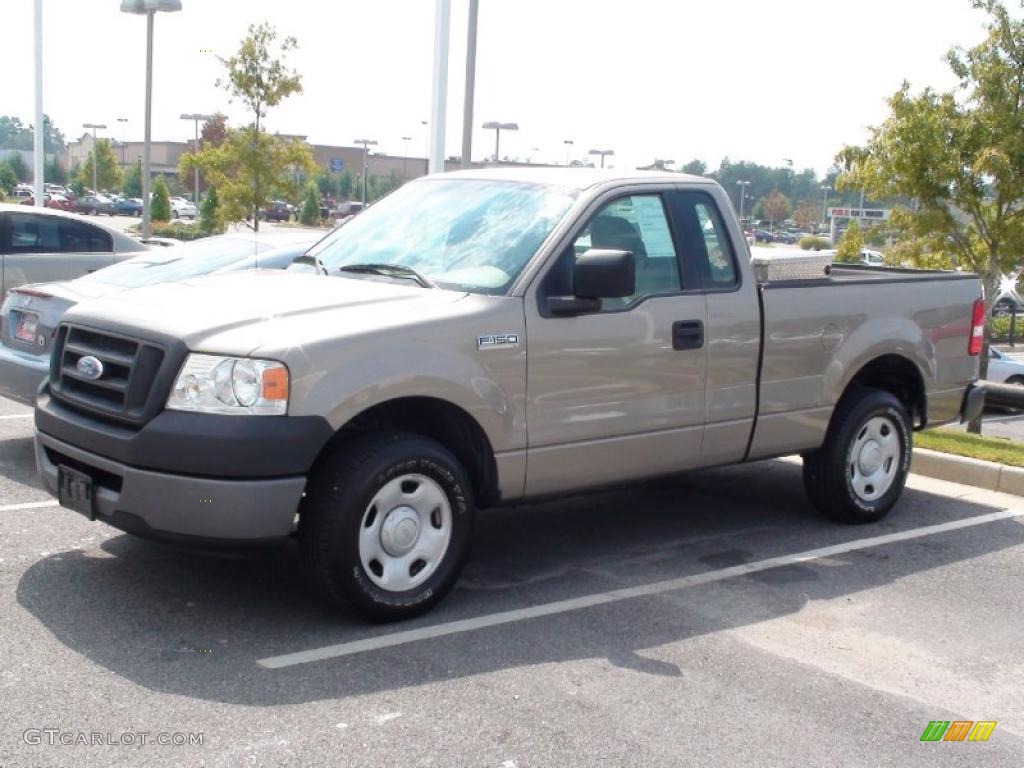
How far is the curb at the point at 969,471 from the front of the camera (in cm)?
869

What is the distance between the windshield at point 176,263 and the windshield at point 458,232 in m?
2.82

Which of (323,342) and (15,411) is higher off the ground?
(323,342)

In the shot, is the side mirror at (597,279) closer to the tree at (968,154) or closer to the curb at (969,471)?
the curb at (969,471)

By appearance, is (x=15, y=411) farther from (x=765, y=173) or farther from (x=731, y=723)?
(x=765, y=173)

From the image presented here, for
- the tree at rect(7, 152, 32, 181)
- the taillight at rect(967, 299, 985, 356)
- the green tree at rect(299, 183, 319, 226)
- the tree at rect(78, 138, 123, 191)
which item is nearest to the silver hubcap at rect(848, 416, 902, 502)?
the taillight at rect(967, 299, 985, 356)

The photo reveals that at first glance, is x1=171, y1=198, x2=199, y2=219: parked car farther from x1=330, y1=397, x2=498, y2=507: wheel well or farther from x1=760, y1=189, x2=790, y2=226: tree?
x1=330, y1=397, x2=498, y2=507: wheel well

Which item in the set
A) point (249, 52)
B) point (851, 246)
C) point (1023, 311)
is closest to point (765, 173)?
point (1023, 311)

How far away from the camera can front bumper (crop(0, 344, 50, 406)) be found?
775cm

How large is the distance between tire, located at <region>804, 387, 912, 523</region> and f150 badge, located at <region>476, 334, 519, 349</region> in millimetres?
2567

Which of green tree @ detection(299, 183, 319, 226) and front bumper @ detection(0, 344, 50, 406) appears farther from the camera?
green tree @ detection(299, 183, 319, 226)

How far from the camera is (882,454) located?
7.62 m

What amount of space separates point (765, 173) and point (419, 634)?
70.7m

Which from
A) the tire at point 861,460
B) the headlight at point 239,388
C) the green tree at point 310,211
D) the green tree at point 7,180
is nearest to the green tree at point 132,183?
the green tree at point 7,180

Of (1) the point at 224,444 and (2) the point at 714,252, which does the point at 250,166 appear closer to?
(2) the point at 714,252
